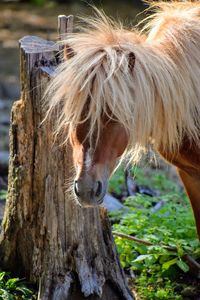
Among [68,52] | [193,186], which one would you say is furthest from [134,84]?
[193,186]

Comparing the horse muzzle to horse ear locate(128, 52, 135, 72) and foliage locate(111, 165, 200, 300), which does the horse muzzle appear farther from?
foliage locate(111, 165, 200, 300)

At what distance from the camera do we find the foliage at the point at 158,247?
14.9 feet

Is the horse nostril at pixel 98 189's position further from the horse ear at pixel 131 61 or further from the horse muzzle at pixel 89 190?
the horse ear at pixel 131 61

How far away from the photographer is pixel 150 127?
346cm

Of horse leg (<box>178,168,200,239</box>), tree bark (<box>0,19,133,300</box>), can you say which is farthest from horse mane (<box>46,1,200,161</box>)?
horse leg (<box>178,168,200,239</box>)

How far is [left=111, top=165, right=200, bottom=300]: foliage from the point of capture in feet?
14.9

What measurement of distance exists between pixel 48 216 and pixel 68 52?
95 cm

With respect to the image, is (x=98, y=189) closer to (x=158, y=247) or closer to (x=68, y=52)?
(x=68, y=52)

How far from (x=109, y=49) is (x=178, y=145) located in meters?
0.68

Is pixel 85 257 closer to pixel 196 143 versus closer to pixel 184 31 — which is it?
pixel 196 143

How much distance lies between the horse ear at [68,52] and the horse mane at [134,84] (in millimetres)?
17

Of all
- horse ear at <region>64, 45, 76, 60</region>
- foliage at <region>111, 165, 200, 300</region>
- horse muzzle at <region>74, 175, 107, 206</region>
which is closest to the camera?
horse muzzle at <region>74, 175, 107, 206</region>

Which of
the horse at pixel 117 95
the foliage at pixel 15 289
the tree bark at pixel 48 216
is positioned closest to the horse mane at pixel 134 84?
the horse at pixel 117 95

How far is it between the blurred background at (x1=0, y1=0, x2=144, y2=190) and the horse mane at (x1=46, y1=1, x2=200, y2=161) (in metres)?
4.11
